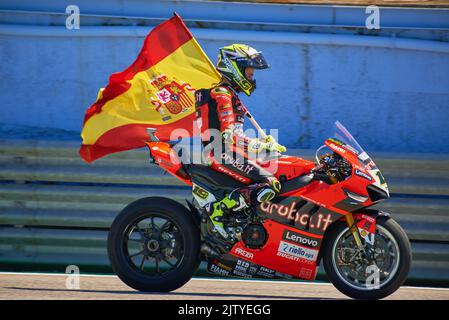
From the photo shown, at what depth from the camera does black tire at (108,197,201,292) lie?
651 centimetres

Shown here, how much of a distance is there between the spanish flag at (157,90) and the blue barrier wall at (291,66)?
1.27 meters

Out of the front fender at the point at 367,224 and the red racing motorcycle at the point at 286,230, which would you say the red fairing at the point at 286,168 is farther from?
the front fender at the point at 367,224

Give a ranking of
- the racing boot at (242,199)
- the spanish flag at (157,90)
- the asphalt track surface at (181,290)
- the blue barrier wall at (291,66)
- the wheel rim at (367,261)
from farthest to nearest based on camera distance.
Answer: the blue barrier wall at (291,66) < the spanish flag at (157,90) < the racing boot at (242,199) < the wheel rim at (367,261) < the asphalt track surface at (181,290)

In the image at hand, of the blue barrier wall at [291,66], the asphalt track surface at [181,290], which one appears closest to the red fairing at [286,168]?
the asphalt track surface at [181,290]

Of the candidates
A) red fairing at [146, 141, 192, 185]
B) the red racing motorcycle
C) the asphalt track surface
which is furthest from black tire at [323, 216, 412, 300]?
red fairing at [146, 141, 192, 185]

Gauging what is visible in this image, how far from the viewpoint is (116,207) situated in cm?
861

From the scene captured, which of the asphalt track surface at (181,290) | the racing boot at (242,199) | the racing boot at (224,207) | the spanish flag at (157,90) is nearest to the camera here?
the asphalt track surface at (181,290)

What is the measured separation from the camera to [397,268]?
6238 mm

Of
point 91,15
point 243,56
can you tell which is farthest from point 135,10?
point 243,56

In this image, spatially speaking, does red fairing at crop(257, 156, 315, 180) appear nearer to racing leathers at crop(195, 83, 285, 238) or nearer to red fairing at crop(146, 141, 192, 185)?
racing leathers at crop(195, 83, 285, 238)

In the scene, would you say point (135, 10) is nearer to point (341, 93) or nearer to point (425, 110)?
point (341, 93)

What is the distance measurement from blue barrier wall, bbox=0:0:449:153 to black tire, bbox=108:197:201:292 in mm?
2977

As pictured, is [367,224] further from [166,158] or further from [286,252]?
[166,158]

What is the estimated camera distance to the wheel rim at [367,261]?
628 cm
